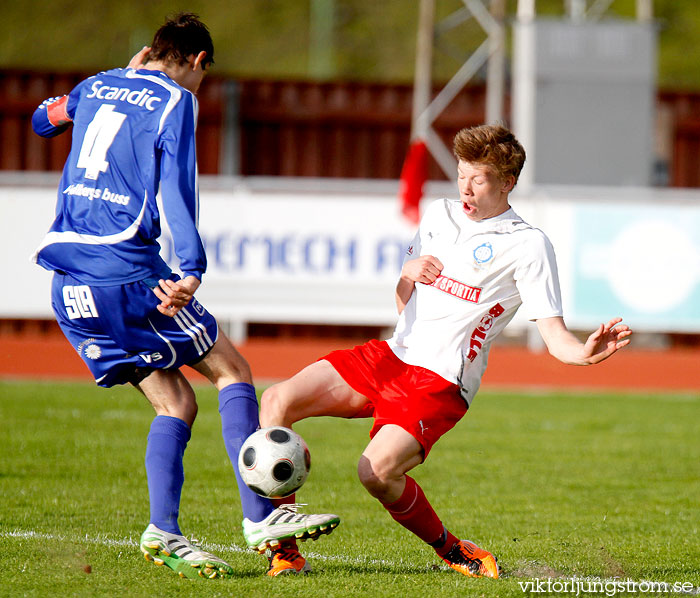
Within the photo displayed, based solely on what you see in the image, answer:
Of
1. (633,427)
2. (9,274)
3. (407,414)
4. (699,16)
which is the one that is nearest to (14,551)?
(407,414)

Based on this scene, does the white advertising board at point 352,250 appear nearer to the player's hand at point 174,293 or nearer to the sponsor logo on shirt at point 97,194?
the sponsor logo on shirt at point 97,194

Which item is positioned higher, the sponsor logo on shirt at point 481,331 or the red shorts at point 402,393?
the sponsor logo on shirt at point 481,331

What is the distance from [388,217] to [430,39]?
6900 millimetres

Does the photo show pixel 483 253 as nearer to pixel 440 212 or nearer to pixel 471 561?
pixel 440 212

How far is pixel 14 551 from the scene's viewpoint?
4.84 meters

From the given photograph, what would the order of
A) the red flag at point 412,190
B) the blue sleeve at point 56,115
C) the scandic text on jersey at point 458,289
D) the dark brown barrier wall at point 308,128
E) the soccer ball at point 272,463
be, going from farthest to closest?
the dark brown barrier wall at point 308,128
the red flag at point 412,190
the blue sleeve at point 56,115
the scandic text on jersey at point 458,289
the soccer ball at point 272,463

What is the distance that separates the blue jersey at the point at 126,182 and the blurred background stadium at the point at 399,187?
9.22 metres

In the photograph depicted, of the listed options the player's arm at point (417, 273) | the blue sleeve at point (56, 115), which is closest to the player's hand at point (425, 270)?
the player's arm at point (417, 273)

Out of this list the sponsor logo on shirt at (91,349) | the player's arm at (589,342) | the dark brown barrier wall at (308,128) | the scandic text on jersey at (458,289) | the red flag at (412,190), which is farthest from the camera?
the dark brown barrier wall at (308,128)

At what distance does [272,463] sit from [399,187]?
406 inches

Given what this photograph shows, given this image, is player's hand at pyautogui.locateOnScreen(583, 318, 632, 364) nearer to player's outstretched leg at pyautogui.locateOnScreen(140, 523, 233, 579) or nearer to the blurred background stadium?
player's outstretched leg at pyautogui.locateOnScreen(140, 523, 233, 579)

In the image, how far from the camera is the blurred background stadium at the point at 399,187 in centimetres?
1366

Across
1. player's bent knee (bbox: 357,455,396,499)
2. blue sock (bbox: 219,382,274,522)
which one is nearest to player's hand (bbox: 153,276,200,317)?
blue sock (bbox: 219,382,274,522)

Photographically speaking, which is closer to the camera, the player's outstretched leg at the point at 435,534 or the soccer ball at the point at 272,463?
the soccer ball at the point at 272,463
